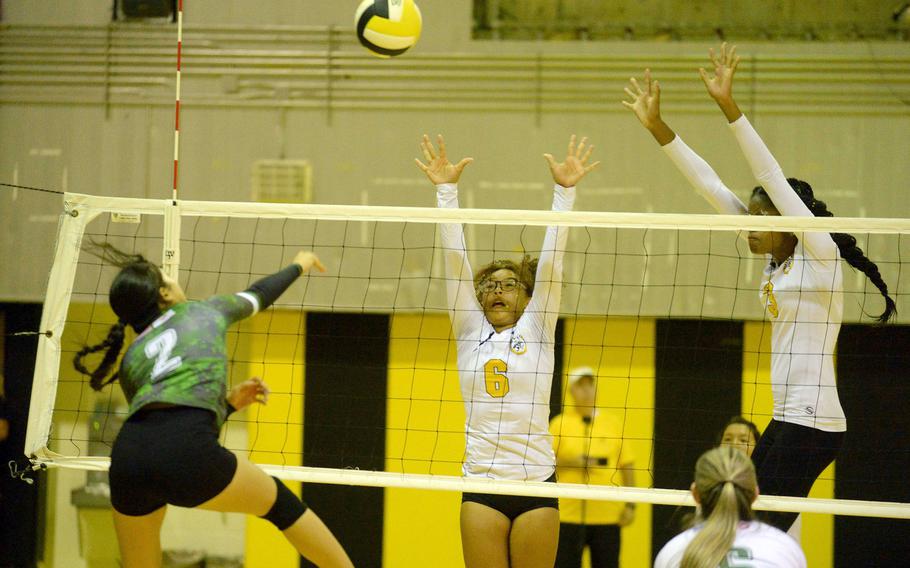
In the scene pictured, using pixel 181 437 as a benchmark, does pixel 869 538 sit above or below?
below

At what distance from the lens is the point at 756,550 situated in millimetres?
2662

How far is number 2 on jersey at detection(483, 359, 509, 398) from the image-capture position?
13.4 feet

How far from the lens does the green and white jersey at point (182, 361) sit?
3303mm

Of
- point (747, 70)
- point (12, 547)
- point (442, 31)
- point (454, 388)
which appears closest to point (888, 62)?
point (747, 70)

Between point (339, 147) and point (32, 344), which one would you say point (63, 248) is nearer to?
point (339, 147)

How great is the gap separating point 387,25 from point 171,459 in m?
3.08

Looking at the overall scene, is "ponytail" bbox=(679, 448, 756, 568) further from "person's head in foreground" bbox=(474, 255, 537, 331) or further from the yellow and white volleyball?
the yellow and white volleyball

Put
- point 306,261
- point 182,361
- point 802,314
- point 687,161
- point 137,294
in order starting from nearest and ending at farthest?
point 182,361
point 137,294
point 306,261
point 802,314
point 687,161

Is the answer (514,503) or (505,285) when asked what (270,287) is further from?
(514,503)

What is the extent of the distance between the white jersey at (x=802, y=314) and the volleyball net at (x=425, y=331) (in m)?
3.10

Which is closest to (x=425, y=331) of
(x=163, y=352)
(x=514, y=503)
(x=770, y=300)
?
(x=514, y=503)

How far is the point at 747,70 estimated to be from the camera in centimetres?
761

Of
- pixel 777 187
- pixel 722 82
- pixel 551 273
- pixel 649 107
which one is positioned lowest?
pixel 551 273

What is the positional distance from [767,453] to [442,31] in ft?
16.6
